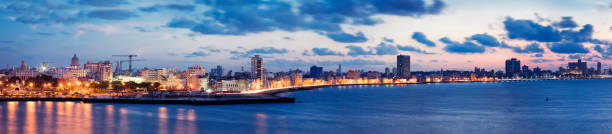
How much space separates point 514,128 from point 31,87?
88.6 m

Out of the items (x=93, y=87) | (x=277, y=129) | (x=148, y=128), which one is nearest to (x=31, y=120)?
(x=148, y=128)

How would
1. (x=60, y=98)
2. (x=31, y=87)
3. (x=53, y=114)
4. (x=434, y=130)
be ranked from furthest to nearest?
(x=31, y=87) < (x=60, y=98) < (x=53, y=114) < (x=434, y=130)

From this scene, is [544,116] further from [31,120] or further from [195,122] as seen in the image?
[31,120]

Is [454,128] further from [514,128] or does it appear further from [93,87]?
[93,87]

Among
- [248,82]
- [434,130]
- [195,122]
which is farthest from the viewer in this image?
[248,82]

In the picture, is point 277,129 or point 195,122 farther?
point 195,122

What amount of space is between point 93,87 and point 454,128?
266ft

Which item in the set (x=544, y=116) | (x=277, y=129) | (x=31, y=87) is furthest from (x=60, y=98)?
(x=544, y=116)

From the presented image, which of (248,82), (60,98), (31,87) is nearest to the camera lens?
(60,98)

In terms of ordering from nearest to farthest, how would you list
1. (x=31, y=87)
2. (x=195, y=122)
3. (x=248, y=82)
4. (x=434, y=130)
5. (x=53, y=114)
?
(x=434, y=130) < (x=195, y=122) < (x=53, y=114) < (x=31, y=87) < (x=248, y=82)

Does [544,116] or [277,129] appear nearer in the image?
[277,129]

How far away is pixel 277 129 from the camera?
3722 centimetres

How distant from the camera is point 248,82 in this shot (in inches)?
5443

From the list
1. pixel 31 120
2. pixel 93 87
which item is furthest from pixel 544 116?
pixel 93 87
